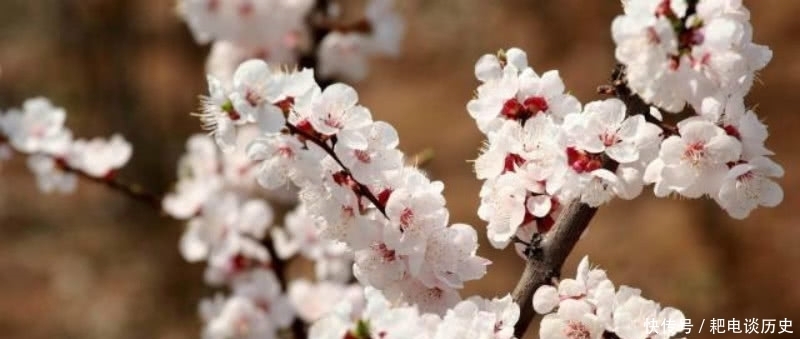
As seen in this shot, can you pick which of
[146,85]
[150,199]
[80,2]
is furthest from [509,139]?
[80,2]

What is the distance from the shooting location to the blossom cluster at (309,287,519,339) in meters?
1.17

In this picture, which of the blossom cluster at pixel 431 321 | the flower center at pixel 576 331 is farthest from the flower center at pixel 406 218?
the flower center at pixel 576 331

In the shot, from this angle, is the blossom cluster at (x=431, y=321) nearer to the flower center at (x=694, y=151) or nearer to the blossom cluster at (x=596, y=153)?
the blossom cluster at (x=596, y=153)

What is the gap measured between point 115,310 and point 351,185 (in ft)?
17.9

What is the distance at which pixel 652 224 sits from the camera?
17.3 ft

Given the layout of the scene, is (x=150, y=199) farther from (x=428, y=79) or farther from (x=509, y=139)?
(x=428, y=79)

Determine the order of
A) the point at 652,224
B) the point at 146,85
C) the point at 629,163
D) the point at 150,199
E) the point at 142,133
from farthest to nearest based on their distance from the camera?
the point at 146,85 → the point at 142,133 → the point at 652,224 → the point at 150,199 → the point at 629,163

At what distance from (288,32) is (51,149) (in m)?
0.77

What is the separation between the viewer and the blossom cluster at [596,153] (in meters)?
1.11

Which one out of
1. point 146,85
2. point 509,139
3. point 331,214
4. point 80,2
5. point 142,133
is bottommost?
point 331,214

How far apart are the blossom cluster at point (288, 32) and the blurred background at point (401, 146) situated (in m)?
2.13

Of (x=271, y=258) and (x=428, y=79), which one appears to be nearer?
(x=271, y=258)

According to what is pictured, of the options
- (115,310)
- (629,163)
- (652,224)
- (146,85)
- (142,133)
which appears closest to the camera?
(629,163)

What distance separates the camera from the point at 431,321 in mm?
1247
